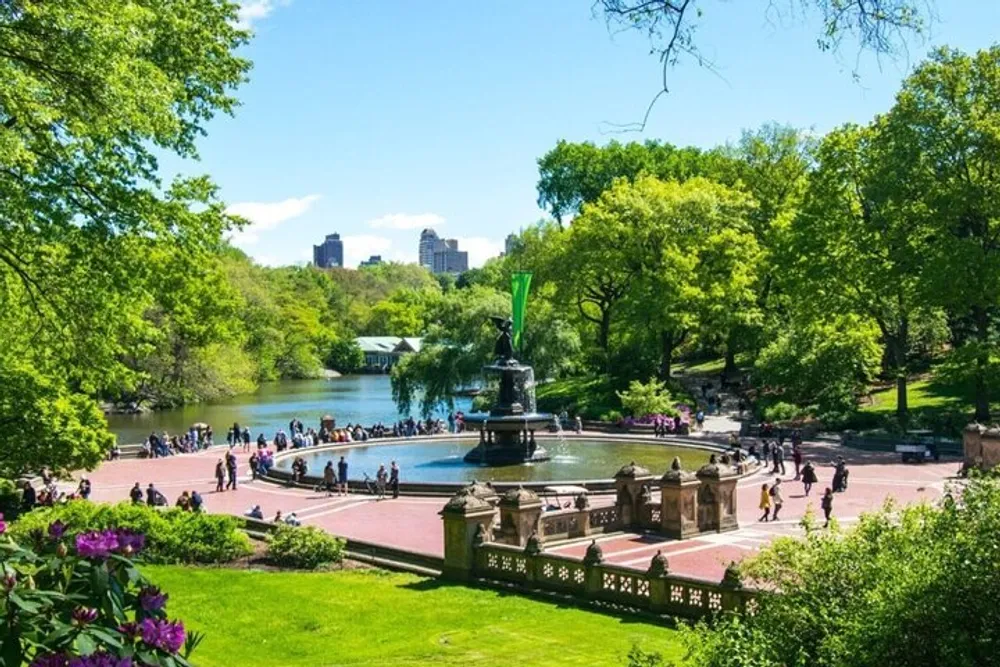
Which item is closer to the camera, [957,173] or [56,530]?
[56,530]

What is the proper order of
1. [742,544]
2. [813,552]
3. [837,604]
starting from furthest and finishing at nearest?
[742,544] → [813,552] → [837,604]

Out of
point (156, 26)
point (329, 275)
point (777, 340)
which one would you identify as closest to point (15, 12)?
point (156, 26)

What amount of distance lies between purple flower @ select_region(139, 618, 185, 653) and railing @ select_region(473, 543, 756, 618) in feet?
40.6

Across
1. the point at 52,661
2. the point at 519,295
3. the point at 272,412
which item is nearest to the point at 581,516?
the point at 52,661

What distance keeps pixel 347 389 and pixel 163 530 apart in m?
86.8

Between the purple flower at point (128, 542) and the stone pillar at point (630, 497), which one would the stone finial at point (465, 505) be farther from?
the purple flower at point (128, 542)

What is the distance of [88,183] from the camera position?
749 inches

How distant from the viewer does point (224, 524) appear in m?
23.2

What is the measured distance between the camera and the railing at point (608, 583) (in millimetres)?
17344

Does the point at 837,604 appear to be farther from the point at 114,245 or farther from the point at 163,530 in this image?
the point at 163,530

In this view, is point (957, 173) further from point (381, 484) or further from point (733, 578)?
point (733, 578)

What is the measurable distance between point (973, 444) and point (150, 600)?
36.2 meters

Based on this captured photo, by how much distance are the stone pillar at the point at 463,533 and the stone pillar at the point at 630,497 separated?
6.00 metres

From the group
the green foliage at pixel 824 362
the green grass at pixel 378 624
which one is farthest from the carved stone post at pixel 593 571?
the green foliage at pixel 824 362
